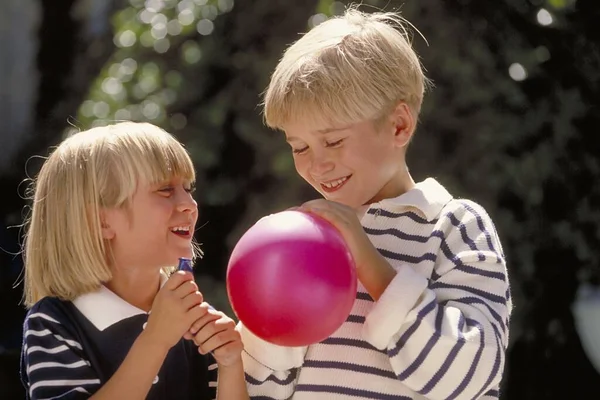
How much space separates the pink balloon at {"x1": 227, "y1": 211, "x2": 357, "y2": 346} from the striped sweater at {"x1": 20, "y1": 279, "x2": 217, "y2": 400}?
1.63ft

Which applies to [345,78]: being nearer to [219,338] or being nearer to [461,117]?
[219,338]

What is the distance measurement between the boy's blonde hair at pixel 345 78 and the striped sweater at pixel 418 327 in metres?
0.26

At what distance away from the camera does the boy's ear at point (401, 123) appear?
2750 millimetres

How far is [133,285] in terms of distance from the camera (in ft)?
9.77

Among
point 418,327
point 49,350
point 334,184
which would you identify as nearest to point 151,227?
point 49,350

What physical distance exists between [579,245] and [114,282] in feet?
7.59

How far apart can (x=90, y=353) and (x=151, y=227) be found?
0.38 meters

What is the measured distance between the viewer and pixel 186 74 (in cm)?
443

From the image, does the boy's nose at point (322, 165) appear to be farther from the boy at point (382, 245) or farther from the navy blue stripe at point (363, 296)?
the navy blue stripe at point (363, 296)

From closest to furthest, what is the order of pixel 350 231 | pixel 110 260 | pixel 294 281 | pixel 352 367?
1. pixel 294 281
2. pixel 350 231
3. pixel 352 367
4. pixel 110 260

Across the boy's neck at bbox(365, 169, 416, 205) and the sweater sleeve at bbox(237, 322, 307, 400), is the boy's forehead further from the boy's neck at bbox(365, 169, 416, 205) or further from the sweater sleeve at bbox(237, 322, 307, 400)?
the sweater sleeve at bbox(237, 322, 307, 400)

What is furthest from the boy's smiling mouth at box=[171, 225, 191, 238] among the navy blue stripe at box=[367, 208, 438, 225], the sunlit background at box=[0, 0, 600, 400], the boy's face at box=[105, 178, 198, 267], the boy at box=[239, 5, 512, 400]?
the sunlit background at box=[0, 0, 600, 400]

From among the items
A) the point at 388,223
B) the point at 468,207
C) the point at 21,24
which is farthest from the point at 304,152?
the point at 21,24

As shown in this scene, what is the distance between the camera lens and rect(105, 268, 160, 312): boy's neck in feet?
9.71
